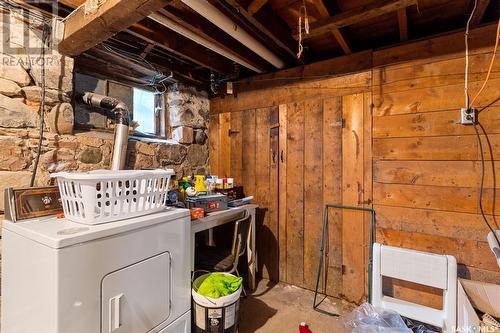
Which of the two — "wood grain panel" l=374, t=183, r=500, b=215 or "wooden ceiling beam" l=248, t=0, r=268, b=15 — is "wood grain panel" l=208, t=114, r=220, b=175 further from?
"wood grain panel" l=374, t=183, r=500, b=215

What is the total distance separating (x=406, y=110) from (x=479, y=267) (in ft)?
3.77

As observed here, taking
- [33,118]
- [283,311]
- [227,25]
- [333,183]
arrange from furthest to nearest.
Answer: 1. [333,183]
2. [283,311]
3. [227,25]
4. [33,118]

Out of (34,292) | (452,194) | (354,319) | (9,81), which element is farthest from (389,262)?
(9,81)

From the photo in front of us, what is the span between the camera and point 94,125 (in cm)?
199

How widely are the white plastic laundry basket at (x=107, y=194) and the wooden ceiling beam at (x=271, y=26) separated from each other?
43.2 inches

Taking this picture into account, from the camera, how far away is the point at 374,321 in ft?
5.17

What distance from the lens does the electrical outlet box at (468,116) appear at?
1616mm

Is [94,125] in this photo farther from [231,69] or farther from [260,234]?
[260,234]

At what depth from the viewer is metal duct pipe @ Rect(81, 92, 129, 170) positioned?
73.8 inches

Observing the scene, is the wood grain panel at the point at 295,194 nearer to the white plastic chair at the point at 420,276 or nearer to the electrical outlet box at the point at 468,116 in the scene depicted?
the white plastic chair at the point at 420,276

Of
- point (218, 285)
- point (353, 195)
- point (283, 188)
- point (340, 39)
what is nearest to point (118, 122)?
point (218, 285)

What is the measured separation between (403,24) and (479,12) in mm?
402

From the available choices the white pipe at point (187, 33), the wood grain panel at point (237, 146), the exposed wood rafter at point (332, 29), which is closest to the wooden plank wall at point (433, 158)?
the exposed wood rafter at point (332, 29)

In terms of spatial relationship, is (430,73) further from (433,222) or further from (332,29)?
(433,222)
